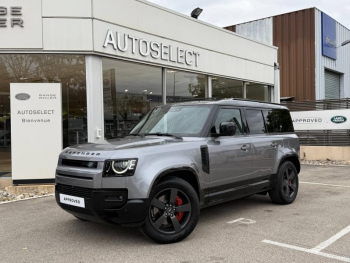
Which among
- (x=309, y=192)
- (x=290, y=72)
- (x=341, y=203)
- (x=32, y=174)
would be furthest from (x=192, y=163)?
(x=290, y=72)

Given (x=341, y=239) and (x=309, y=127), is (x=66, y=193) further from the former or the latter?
(x=309, y=127)

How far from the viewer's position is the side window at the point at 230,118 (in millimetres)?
5148

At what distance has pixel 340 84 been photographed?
24.9 metres

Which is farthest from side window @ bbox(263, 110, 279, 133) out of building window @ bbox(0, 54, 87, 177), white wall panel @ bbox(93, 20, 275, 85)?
building window @ bbox(0, 54, 87, 177)

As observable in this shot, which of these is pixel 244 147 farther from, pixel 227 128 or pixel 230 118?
pixel 227 128

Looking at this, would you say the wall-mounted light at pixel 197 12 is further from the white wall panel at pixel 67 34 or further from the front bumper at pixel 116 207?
the front bumper at pixel 116 207

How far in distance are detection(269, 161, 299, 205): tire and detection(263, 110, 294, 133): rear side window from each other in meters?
0.66

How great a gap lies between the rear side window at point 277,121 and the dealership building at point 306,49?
633 inches

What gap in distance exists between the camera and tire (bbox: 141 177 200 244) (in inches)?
163

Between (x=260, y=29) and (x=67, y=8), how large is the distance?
704 inches

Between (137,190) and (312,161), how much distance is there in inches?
461

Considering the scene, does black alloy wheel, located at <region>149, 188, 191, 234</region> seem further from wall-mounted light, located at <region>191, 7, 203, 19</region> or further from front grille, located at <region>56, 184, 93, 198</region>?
wall-mounted light, located at <region>191, 7, 203, 19</region>

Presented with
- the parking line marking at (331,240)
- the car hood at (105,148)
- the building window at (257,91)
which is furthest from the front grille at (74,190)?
the building window at (257,91)

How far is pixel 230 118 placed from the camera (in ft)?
17.8
